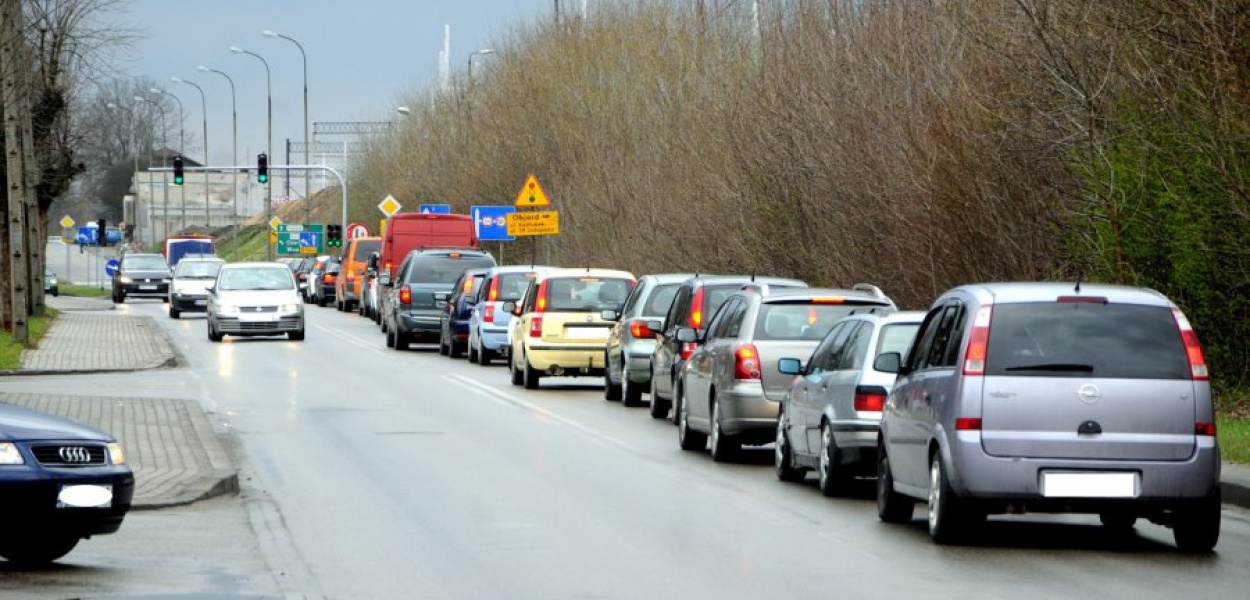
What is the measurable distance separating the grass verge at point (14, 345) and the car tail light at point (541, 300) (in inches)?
321

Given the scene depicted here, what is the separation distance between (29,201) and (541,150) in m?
22.9

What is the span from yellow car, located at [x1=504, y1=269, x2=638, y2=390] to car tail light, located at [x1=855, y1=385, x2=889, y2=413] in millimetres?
14242

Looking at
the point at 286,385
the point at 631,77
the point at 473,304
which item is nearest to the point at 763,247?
the point at 473,304

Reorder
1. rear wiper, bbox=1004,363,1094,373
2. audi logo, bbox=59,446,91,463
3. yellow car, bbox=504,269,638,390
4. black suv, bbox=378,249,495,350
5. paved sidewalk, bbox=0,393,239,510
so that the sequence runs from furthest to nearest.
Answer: black suv, bbox=378,249,495,350 → yellow car, bbox=504,269,638,390 → paved sidewalk, bbox=0,393,239,510 → rear wiper, bbox=1004,363,1094,373 → audi logo, bbox=59,446,91,463

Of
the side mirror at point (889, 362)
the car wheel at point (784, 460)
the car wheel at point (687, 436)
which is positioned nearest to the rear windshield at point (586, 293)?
the car wheel at point (687, 436)

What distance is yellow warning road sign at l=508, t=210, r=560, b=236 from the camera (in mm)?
48188

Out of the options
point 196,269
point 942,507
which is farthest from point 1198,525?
point 196,269

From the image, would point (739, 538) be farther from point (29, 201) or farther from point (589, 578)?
point (29, 201)

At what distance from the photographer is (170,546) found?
505 inches

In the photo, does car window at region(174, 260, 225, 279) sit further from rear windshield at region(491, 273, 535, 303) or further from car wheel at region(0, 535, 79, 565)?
car wheel at region(0, 535, 79, 565)

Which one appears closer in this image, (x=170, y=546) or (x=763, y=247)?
(x=170, y=546)

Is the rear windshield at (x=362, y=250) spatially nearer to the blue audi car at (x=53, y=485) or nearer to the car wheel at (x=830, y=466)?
the car wheel at (x=830, y=466)

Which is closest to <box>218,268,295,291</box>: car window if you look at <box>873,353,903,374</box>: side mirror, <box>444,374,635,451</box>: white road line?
<box>444,374,635,451</box>: white road line

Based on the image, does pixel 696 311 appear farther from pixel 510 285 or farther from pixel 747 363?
pixel 510 285
